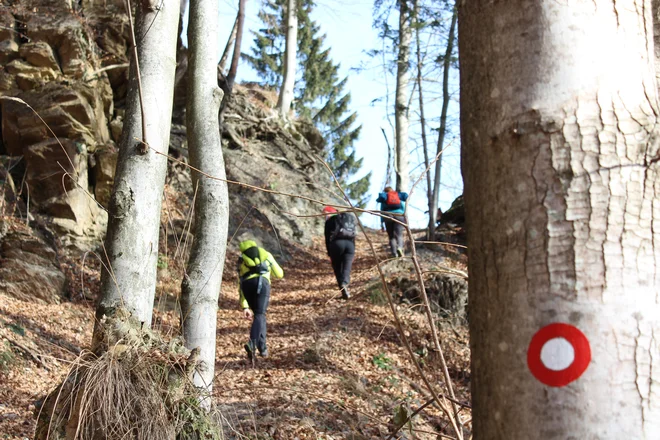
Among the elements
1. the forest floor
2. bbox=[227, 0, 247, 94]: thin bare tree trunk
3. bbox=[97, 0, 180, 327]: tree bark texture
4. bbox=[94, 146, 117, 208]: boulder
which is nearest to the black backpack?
the forest floor

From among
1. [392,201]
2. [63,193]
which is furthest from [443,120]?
[63,193]

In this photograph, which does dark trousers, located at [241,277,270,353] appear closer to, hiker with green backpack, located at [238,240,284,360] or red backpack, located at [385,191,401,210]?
hiker with green backpack, located at [238,240,284,360]

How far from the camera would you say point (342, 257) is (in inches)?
397

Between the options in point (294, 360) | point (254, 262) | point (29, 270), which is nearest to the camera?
point (254, 262)

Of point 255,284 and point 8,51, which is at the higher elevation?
point 8,51

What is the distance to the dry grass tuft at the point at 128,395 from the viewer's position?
2715mm

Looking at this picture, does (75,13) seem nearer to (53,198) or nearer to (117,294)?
(53,198)

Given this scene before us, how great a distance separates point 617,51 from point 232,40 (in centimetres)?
1450

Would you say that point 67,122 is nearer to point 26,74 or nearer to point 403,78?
point 26,74

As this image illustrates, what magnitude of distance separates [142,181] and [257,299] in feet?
13.4

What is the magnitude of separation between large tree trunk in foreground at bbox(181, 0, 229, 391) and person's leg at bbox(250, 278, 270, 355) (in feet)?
9.86

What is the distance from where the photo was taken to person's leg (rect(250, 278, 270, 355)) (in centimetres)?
734

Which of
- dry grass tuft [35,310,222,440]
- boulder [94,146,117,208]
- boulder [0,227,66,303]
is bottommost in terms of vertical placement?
dry grass tuft [35,310,222,440]

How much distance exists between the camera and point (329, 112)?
33719mm
